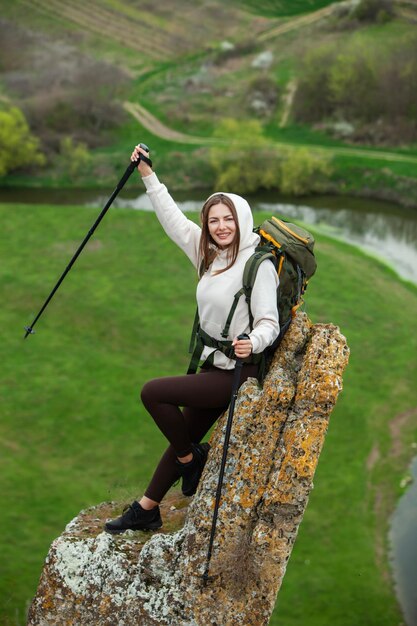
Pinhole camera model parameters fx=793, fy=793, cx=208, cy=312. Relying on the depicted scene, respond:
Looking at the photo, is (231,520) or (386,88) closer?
(231,520)

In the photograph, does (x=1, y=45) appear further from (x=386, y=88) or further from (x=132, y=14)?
(x=386, y=88)

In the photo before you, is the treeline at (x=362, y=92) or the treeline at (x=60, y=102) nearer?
the treeline at (x=60, y=102)

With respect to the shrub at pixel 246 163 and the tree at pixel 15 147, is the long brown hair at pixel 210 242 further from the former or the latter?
the tree at pixel 15 147

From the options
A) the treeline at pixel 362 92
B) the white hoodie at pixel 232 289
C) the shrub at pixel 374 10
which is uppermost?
the shrub at pixel 374 10

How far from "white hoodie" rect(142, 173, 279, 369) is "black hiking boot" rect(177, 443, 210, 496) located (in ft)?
4.23

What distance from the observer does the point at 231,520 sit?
940 centimetres

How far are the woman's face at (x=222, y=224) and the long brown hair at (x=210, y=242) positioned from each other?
0.04 metres

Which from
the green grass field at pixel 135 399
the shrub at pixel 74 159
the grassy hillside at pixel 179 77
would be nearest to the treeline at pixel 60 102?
the shrub at pixel 74 159

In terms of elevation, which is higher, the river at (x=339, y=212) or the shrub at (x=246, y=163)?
the shrub at (x=246, y=163)

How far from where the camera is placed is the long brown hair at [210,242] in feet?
31.1

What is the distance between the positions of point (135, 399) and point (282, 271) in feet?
60.7

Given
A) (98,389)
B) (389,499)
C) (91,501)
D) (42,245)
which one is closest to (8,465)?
(91,501)

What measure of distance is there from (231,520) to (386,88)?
69.4 metres

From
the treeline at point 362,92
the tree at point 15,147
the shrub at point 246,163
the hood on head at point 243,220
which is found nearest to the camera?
the hood on head at point 243,220
